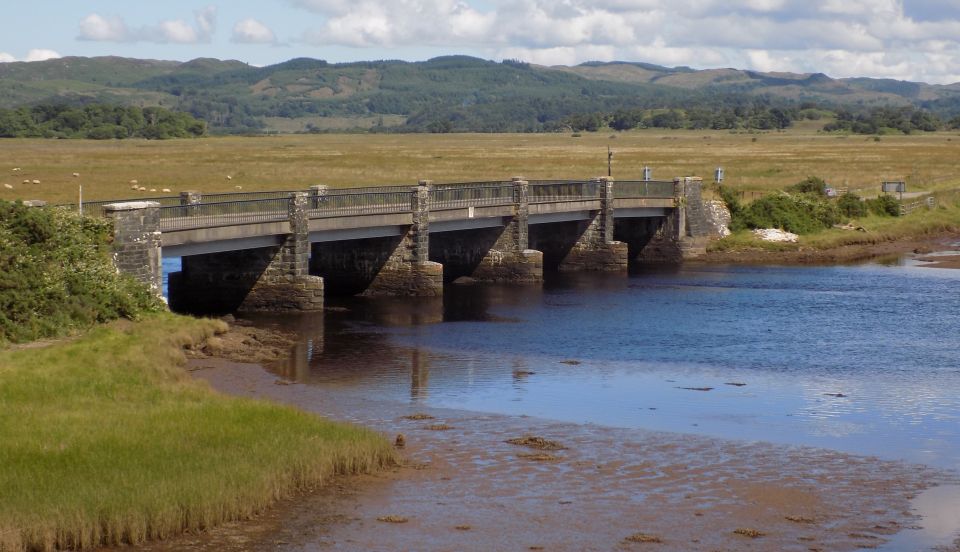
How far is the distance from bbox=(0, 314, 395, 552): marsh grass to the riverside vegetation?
23mm

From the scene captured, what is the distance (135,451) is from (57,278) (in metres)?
15.1

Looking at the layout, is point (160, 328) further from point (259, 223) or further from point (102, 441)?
point (102, 441)

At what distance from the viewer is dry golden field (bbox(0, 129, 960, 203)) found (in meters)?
84.0

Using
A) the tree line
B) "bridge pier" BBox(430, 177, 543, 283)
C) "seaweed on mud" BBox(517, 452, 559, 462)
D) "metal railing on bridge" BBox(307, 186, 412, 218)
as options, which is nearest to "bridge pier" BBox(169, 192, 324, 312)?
"metal railing on bridge" BBox(307, 186, 412, 218)

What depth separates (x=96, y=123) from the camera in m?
181

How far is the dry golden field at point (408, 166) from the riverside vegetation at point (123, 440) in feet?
117

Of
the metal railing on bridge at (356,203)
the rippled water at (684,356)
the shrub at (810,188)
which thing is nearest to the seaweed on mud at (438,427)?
the rippled water at (684,356)

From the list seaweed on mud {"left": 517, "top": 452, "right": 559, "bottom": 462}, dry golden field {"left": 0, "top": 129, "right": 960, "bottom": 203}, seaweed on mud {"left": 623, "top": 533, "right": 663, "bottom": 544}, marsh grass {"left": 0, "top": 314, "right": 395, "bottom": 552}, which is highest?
dry golden field {"left": 0, "top": 129, "right": 960, "bottom": 203}

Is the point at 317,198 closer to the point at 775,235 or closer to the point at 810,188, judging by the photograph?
the point at 775,235

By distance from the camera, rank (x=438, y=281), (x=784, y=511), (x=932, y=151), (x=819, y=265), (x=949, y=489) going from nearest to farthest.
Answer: (x=784, y=511) → (x=949, y=489) → (x=438, y=281) → (x=819, y=265) → (x=932, y=151)

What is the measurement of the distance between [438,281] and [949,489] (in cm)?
3063

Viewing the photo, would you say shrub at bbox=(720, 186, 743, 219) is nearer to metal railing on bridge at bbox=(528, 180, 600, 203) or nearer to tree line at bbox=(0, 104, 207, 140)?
metal railing on bridge at bbox=(528, 180, 600, 203)

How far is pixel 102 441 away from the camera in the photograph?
24.0 meters

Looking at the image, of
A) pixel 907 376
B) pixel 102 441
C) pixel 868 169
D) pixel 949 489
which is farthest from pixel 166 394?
pixel 868 169
